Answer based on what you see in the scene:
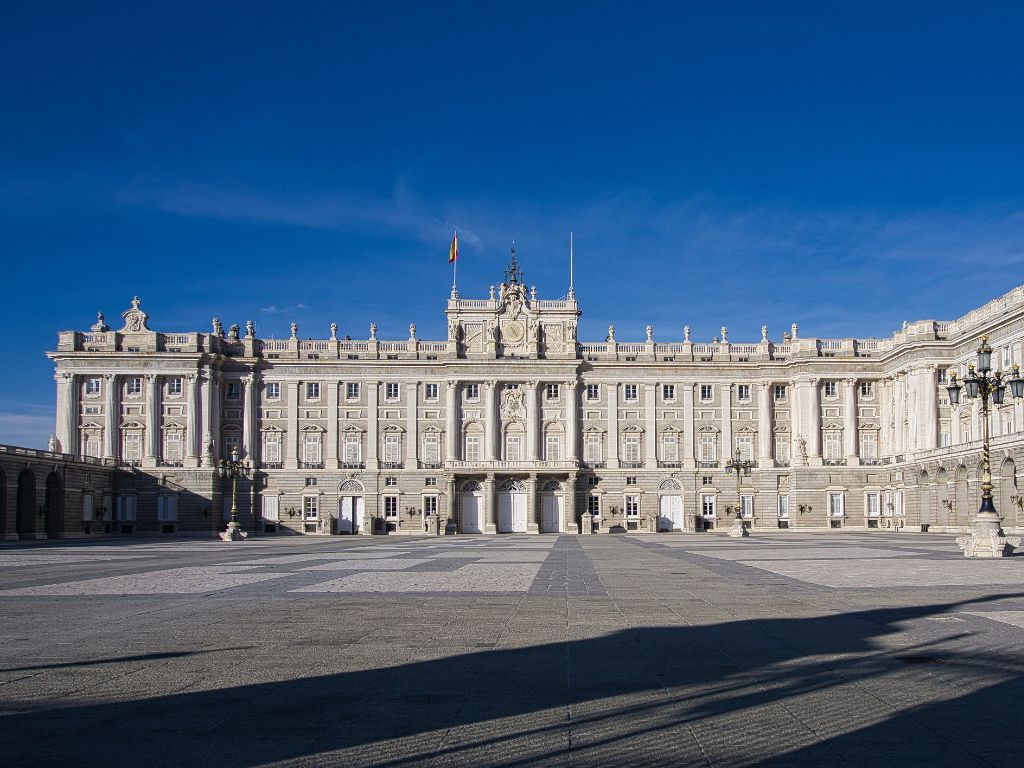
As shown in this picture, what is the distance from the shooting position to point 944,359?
79.9 meters

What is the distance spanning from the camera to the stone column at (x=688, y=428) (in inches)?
3580

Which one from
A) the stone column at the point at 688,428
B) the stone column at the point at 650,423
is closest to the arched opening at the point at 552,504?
the stone column at the point at 650,423

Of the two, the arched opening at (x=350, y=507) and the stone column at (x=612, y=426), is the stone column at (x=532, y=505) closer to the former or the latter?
the stone column at (x=612, y=426)

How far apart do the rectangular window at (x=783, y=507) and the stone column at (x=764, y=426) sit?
3.09m

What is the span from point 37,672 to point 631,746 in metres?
6.82

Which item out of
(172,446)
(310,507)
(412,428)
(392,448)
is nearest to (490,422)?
(412,428)

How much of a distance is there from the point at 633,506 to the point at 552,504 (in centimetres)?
699

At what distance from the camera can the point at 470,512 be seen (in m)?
89.4

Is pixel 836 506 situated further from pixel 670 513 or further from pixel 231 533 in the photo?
pixel 231 533

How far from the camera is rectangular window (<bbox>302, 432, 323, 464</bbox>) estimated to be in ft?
296

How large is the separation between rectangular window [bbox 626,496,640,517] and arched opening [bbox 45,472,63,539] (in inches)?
1767

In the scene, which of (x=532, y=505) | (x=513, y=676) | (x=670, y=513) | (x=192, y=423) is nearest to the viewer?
(x=513, y=676)

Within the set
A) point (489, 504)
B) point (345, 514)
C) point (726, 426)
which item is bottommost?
point (345, 514)

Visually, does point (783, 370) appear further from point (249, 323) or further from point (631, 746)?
point (631, 746)
